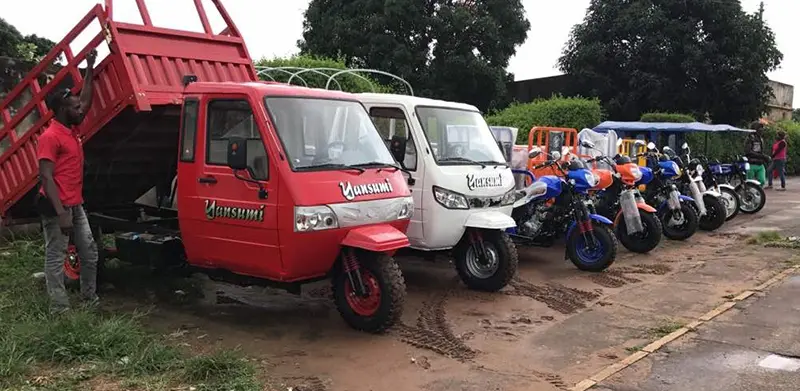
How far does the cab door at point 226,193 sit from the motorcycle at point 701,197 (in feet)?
24.1

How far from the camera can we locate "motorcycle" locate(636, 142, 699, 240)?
32.0 ft

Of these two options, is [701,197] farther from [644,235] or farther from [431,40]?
[431,40]

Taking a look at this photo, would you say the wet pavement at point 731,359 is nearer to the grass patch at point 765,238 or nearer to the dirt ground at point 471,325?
the dirt ground at point 471,325

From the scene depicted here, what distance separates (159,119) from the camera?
620 centimetres

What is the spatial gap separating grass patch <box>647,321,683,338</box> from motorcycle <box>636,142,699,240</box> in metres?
4.26

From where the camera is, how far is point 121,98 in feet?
18.5

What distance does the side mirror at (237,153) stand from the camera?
5.02m

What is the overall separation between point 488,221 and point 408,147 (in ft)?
3.58

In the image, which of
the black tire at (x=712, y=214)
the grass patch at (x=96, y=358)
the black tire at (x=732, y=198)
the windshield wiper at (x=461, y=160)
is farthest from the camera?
the black tire at (x=732, y=198)

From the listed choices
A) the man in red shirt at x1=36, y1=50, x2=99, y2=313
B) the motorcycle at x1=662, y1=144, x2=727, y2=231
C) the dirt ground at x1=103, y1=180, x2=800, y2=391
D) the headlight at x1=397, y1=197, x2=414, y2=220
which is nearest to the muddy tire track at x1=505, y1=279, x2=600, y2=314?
the dirt ground at x1=103, y1=180, x2=800, y2=391

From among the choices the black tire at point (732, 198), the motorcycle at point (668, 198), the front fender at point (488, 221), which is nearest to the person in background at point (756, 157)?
the black tire at point (732, 198)

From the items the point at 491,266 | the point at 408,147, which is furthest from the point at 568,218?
the point at 408,147

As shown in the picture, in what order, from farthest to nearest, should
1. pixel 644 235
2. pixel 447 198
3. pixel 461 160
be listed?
pixel 644 235
pixel 461 160
pixel 447 198

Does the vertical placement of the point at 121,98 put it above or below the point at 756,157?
above
